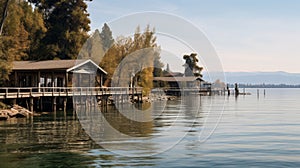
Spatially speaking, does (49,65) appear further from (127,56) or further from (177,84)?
(177,84)

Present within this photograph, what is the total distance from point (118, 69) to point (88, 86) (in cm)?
1276

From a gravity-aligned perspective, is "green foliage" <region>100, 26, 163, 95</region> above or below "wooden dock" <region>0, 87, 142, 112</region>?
above

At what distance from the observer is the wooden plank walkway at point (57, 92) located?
130 feet

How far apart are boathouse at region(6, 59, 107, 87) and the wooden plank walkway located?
3.58 ft

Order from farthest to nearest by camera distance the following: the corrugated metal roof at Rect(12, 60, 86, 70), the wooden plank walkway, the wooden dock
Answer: the corrugated metal roof at Rect(12, 60, 86, 70), the wooden dock, the wooden plank walkway

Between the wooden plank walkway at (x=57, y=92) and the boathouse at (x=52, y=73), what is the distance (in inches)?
42.9

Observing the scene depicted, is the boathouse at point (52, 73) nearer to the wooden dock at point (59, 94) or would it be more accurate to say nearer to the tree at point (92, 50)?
the wooden dock at point (59, 94)

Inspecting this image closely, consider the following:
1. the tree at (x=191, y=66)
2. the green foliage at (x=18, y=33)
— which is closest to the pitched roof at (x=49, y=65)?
the green foliage at (x=18, y=33)

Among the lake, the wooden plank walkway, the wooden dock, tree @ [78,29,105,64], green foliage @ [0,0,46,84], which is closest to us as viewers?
the lake

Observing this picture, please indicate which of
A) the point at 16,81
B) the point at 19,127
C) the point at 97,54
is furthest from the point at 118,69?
the point at 19,127

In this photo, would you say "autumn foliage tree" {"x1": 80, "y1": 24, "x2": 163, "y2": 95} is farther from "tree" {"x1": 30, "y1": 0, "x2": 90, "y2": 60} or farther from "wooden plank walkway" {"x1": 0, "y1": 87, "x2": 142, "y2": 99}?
"wooden plank walkway" {"x1": 0, "y1": 87, "x2": 142, "y2": 99}

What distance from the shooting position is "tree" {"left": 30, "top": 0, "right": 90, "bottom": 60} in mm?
66125

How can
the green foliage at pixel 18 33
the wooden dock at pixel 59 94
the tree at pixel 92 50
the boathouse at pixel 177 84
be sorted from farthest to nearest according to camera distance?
the boathouse at pixel 177 84
the tree at pixel 92 50
the green foliage at pixel 18 33
the wooden dock at pixel 59 94

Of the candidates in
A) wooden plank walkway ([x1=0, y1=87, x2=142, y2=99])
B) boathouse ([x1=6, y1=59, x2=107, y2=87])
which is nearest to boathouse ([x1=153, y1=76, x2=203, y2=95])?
wooden plank walkway ([x1=0, y1=87, x2=142, y2=99])
